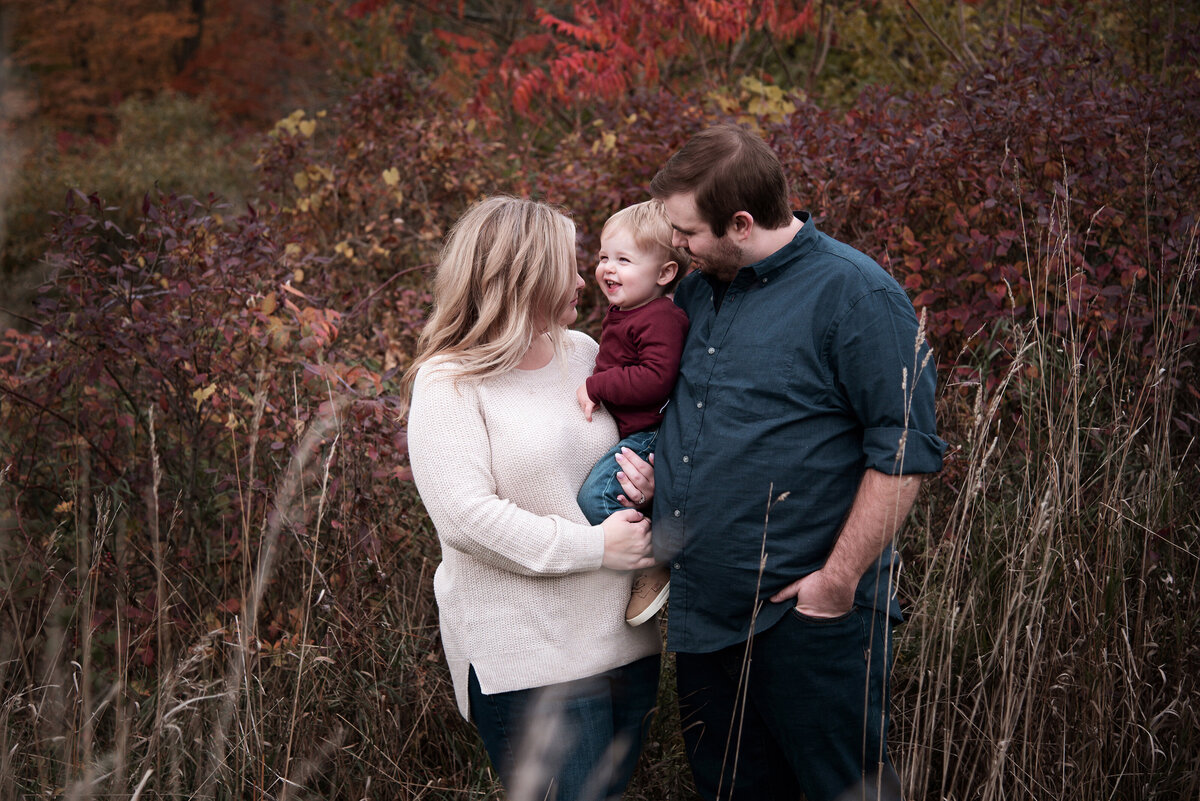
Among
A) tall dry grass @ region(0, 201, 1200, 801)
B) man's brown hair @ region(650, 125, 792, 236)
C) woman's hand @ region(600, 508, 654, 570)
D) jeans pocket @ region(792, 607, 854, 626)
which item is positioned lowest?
tall dry grass @ region(0, 201, 1200, 801)

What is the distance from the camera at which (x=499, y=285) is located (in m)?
2.20

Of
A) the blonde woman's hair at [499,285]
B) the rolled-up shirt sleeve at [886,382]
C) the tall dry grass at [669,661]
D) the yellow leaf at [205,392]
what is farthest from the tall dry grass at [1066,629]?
the yellow leaf at [205,392]

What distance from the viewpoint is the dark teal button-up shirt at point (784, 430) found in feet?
6.64

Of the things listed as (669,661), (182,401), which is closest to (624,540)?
(669,661)

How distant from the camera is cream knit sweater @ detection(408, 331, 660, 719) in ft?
6.82

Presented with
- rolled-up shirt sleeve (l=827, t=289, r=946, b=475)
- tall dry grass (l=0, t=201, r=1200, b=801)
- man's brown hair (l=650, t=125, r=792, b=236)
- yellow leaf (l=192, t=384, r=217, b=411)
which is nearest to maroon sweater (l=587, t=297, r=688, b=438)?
man's brown hair (l=650, t=125, r=792, b=236)

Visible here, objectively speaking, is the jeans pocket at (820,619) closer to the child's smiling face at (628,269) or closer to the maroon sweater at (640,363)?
the maroon sweater at (640,363)

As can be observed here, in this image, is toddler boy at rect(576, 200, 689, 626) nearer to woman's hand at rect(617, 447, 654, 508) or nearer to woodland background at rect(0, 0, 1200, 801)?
woman's hand at rect(617, 447, 654, 508)

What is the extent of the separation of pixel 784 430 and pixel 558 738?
2.84 feet

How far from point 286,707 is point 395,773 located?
15.4 inches

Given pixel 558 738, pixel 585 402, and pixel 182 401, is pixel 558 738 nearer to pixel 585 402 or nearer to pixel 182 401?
pixel 585 402

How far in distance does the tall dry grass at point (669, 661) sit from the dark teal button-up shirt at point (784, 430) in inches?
9.7

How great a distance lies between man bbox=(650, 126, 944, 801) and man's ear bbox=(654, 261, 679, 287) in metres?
0.18

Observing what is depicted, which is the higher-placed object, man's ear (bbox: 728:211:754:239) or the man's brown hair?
the man's brown hair
